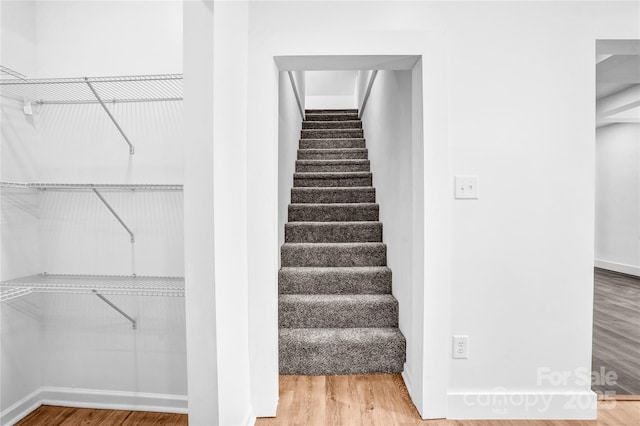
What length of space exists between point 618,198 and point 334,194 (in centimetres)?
481

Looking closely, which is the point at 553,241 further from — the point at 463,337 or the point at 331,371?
the point at 331,371

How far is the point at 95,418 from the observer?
6.07ft

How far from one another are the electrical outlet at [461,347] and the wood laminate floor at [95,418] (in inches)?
56.7

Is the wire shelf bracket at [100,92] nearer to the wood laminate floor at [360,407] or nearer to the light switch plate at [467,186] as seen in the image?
the light switch plate at [467,186]

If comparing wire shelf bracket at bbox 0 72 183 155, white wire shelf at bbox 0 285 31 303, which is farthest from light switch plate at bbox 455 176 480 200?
white wire shelf at bbox 0 285 31 303

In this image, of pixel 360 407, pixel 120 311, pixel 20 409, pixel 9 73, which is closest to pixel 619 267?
pixel 360 407

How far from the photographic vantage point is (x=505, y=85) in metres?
1.74

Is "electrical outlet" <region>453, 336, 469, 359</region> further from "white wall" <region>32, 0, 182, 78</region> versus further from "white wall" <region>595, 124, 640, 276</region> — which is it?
"white wall" <region>595, 124, 640, 276</region>

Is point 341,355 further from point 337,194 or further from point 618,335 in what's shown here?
point 618,335

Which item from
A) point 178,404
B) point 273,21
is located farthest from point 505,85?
point 178,404

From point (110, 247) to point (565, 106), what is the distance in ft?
8.14

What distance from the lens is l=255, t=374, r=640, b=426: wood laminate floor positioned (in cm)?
175

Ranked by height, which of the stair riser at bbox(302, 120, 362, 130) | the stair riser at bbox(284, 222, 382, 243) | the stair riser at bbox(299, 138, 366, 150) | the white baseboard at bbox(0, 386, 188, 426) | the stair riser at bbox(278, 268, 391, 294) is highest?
the stair riser at bbox(302, 120, 362, 130)

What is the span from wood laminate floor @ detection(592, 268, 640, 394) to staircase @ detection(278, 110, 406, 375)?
133 cm
